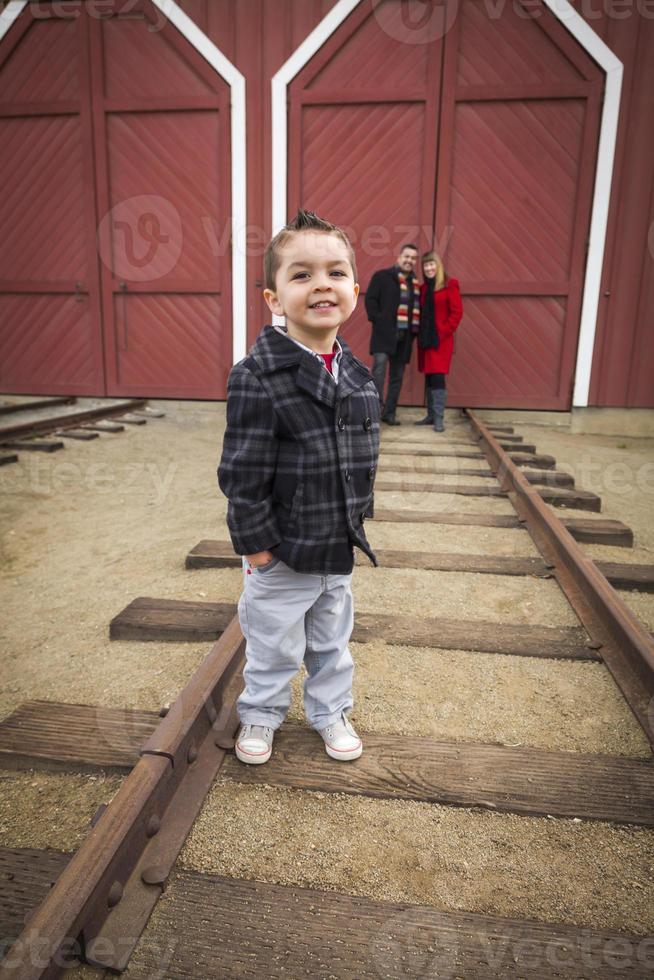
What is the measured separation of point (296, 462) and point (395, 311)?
555 centimetres

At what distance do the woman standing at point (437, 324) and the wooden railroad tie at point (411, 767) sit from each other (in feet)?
18.1

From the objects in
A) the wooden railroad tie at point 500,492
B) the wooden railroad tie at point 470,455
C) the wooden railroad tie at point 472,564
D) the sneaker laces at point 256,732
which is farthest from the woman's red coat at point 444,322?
the sneaker laces at point 256,732

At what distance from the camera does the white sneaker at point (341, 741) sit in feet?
5.18

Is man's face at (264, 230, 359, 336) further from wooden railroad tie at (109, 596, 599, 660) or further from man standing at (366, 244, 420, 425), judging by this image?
man standing at (366, 244, 420, 425)

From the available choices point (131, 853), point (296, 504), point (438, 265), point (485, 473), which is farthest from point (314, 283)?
point (438, 265)

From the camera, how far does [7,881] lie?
1.29 meters

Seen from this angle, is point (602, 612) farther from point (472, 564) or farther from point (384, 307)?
point (384, 307)

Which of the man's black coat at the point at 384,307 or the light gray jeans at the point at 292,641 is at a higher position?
the man's black coat at the point at 384,307

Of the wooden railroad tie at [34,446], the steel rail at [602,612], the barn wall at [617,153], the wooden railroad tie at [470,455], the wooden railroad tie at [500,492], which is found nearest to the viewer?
the steel rail at [602,612]

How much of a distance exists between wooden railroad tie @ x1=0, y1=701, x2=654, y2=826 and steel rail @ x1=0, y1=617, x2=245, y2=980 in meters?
0.11

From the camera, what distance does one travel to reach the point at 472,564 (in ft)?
9.91

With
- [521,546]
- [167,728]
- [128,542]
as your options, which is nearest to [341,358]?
[167,728]

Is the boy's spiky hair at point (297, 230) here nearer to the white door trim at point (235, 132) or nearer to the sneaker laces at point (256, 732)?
the sneaker laces at point (256, 732)

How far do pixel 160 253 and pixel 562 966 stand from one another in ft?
27.8
